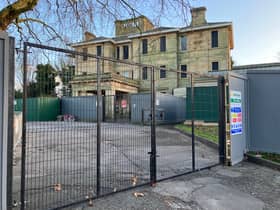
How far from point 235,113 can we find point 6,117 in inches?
204

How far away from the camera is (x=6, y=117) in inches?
105

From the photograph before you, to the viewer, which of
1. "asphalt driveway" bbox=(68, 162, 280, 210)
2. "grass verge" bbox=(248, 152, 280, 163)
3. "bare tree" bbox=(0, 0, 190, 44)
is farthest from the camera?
"grass verge" bbox=(248, 152, 280, 163)

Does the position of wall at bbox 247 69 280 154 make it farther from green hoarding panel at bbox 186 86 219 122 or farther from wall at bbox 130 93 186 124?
wall at bbox 130 93 186 124

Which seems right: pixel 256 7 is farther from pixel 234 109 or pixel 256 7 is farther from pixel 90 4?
pixel 90 4

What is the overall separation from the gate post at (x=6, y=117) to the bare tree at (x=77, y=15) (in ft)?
8.14

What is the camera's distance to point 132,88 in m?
20.6

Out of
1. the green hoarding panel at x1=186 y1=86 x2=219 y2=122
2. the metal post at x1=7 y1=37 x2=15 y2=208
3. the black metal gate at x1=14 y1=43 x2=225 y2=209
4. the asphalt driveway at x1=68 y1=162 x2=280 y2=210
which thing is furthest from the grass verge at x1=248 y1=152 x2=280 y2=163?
the metal post at x1=7 y1=37 x2=15 y2=208

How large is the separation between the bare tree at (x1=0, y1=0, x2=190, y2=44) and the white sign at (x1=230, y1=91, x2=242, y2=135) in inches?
93.0

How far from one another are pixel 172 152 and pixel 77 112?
11.6ft

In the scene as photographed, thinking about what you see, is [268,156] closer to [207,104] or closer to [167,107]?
[207,104]

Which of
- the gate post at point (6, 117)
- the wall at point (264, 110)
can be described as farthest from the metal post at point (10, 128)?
the wall at point (264, 110)

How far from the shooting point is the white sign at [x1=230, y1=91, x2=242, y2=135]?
6.01 meters

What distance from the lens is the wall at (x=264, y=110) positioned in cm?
669

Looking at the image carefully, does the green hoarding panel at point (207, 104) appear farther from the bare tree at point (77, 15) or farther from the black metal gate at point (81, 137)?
the bare tree at point (77, 15)
